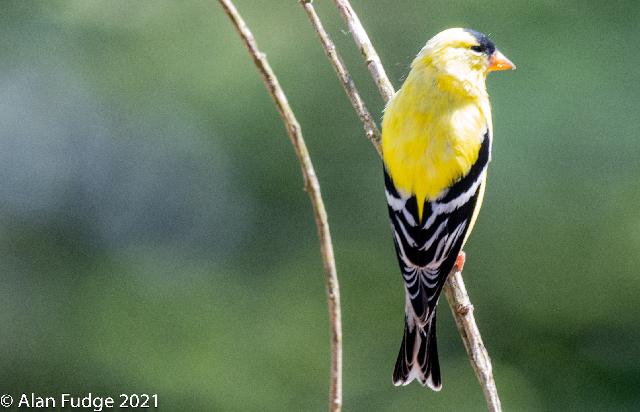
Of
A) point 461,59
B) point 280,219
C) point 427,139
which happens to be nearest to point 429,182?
point 427,139

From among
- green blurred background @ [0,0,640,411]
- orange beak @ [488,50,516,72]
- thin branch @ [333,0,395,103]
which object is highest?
green blurred background @ [0,0,640,411]

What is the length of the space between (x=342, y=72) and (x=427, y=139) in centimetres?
53

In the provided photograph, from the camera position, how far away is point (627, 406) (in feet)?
28.0

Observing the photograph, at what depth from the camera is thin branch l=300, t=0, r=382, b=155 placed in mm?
2824

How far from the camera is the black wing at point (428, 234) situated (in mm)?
3346

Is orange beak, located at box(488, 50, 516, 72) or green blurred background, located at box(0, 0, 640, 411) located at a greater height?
green blurred background, located at box(0, 0, 640, 411)

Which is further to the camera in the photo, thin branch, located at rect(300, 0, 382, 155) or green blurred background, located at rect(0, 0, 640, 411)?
green blurred background, located at rect(0, 0, 640, 411)

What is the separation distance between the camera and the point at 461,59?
3.76 m

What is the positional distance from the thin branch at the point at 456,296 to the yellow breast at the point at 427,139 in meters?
0.08

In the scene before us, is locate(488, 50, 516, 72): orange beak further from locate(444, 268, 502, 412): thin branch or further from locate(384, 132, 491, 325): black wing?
locate(444, 268, 502, 412): thin branch

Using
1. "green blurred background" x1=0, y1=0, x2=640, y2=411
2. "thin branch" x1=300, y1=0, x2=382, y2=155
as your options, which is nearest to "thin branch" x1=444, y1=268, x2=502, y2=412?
"thin branch" x1=300, y1=0, x2=382, y2=155

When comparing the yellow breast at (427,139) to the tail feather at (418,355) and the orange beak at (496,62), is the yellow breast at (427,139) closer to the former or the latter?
the orange beak at (496,62)

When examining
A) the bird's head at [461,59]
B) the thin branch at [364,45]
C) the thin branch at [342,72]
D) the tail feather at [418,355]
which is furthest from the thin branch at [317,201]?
the bird's head at [461,59]

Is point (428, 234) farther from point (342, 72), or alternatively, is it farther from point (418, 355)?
point (342, 72)
